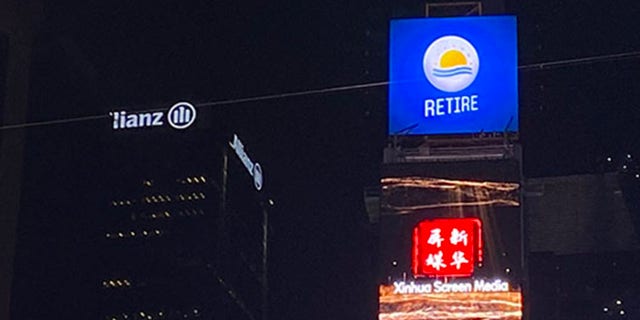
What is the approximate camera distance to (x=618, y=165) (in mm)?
30781

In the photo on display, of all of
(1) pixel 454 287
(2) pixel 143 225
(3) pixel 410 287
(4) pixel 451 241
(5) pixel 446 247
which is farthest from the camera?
(2) pixel 143 225

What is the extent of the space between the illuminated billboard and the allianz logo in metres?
52.5

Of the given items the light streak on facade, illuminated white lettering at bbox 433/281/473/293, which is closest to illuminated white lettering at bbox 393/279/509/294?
illuminated white lettering at bbox 433/281/473/293

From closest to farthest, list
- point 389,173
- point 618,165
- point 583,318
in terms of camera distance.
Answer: point 389,173
point 618,165
point 583,318

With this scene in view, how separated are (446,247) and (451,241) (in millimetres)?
205

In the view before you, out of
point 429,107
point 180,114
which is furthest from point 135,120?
point 429,107

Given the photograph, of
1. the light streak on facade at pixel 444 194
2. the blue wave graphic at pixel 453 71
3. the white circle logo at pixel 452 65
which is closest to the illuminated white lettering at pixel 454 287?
the light streak on facade at pixel 444 194

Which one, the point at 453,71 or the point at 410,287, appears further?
the point at 453,71

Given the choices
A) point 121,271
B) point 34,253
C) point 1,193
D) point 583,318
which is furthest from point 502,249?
point 121,271

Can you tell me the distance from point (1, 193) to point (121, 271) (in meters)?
17.1

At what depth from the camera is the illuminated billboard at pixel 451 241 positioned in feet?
64.4

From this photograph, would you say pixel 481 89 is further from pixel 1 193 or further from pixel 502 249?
pixel 1 193

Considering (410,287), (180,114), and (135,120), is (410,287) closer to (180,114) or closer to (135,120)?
(135,120)

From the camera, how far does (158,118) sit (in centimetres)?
7412
